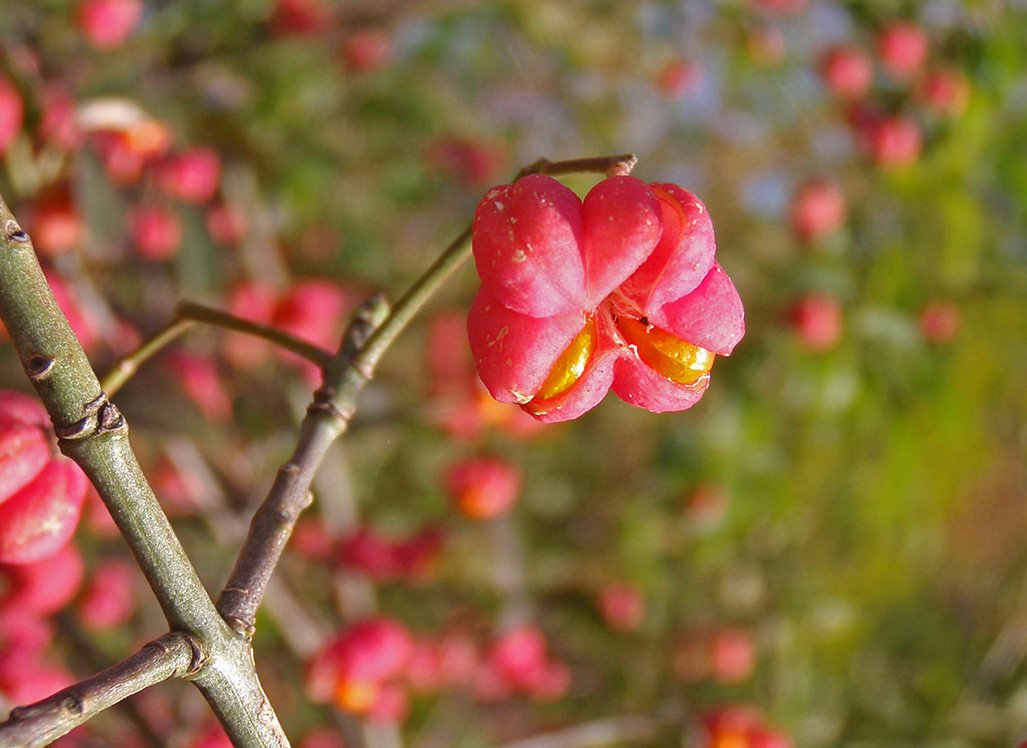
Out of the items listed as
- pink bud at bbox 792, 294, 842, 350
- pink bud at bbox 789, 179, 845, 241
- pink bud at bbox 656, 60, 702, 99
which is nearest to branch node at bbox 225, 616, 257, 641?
pink bud at bbox 792, 294, 842, 350

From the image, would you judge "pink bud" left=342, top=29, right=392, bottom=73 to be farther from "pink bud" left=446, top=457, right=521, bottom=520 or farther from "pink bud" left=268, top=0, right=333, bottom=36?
"pink bud" left=446, top=457, right=521, bottom=520

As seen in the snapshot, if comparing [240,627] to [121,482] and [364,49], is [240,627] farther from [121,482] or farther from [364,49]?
[364,49]

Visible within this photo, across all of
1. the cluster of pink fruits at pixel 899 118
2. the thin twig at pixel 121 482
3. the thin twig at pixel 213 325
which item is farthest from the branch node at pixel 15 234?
the cluster of pink fruits at pixel 899 118

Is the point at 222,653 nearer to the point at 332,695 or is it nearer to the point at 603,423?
the point at 332,695

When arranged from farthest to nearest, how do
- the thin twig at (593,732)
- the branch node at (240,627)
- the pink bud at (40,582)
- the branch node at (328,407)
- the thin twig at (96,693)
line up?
the thin twig at (593,732), the pink bud at (40,582), the branch node at (328,407), the branch node at (240,627), the thin twig at (96,693)

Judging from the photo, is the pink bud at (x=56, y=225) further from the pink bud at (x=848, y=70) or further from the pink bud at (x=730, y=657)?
the pink bud at (x=848, y=70)

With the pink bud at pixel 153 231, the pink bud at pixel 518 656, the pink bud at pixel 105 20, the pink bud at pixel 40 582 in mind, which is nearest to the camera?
the pink bud at pixel 40 582

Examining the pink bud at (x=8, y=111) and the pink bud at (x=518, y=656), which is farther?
the pink bud at (x=518, y=656)

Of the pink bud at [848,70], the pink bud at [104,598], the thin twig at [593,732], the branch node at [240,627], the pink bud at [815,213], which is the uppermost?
the pink bud at [848,70]

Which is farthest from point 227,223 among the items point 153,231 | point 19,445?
point 19,445

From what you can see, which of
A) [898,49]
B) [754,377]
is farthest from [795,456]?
[898,49]
